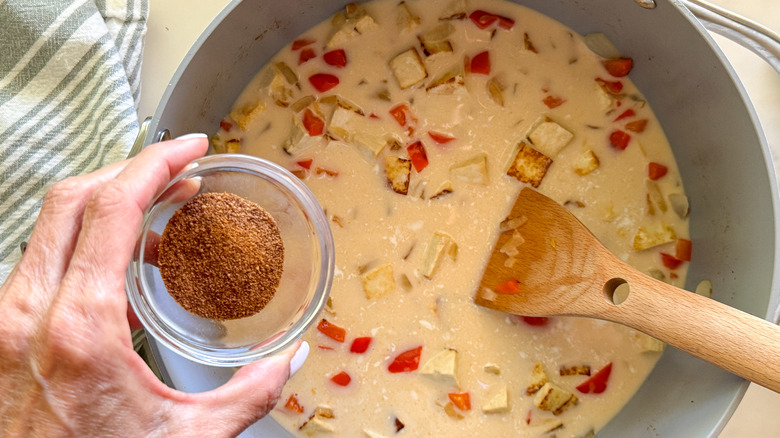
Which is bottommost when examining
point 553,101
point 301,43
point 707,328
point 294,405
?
point 294,405

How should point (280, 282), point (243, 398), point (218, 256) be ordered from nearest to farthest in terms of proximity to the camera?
point (243, 398) → point (218, 256) → point (280, 282)

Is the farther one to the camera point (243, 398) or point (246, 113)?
point (246, 113)

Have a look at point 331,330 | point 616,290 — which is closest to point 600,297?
point 616,290

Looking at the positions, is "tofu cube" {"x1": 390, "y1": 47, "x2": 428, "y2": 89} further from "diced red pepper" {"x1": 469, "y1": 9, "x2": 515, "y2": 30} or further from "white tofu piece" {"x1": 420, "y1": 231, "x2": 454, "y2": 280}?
"white tofu piece" {"x1": 420, "y1": 231, "x2": 454, "y2": 280}

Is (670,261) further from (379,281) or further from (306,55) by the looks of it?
(306,55)

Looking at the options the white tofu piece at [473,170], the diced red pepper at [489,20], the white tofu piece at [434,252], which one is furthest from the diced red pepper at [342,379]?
the diced red pepper at [489,20]

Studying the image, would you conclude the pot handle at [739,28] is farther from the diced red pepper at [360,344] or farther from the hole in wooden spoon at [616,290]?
the diced red pepper at [360,344]

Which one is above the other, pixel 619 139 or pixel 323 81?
pixel 323 81
